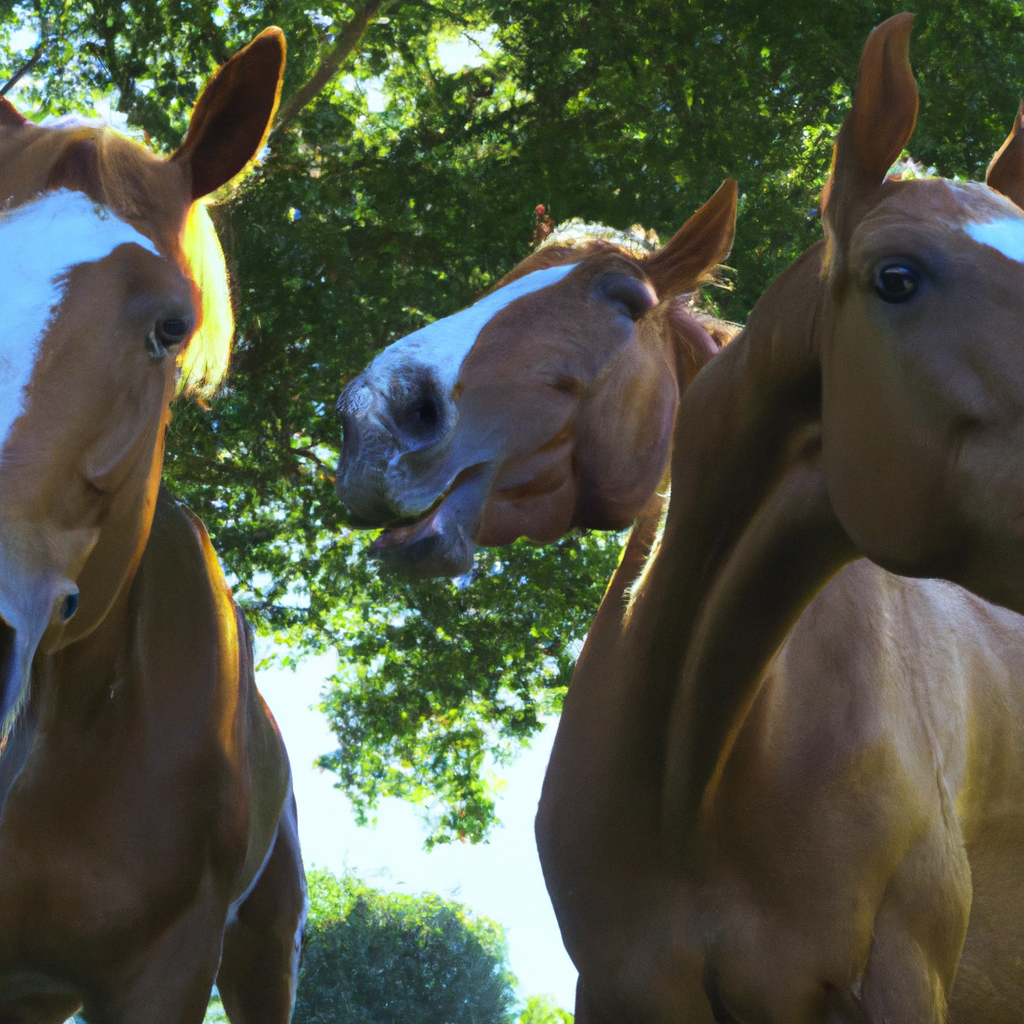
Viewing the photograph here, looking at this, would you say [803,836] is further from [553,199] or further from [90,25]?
[90,25]

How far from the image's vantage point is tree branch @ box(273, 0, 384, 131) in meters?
9.10

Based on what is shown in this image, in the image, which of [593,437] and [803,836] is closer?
[803,836]

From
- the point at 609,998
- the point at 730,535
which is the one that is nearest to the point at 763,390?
the point at 730,535

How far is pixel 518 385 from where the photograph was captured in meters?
3.35

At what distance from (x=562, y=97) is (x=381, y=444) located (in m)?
7.01

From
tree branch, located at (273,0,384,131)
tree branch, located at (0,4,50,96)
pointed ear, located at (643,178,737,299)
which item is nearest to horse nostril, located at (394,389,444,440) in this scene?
pointed ear, located at (643,178,737,299)

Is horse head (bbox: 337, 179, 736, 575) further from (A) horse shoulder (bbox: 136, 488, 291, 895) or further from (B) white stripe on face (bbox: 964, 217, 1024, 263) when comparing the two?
(B) white stripe on face (bbox: 964, 217, 1024, 263)

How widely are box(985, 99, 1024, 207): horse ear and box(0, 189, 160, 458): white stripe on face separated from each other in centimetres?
188

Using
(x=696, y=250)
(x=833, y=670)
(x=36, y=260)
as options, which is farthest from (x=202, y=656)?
(x=696, y=250)

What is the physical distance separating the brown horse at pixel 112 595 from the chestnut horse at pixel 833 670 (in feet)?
2.56

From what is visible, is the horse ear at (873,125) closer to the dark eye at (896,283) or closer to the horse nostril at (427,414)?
the dark eye at (896,283)

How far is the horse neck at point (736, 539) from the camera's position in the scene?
7.96 ft

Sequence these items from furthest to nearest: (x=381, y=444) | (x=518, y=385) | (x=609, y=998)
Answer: (x=518, y=385) → (x=381, y=444) → (x=609, y=998)

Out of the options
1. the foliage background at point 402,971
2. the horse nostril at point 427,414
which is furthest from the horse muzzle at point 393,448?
the foliage background at point 402,971
